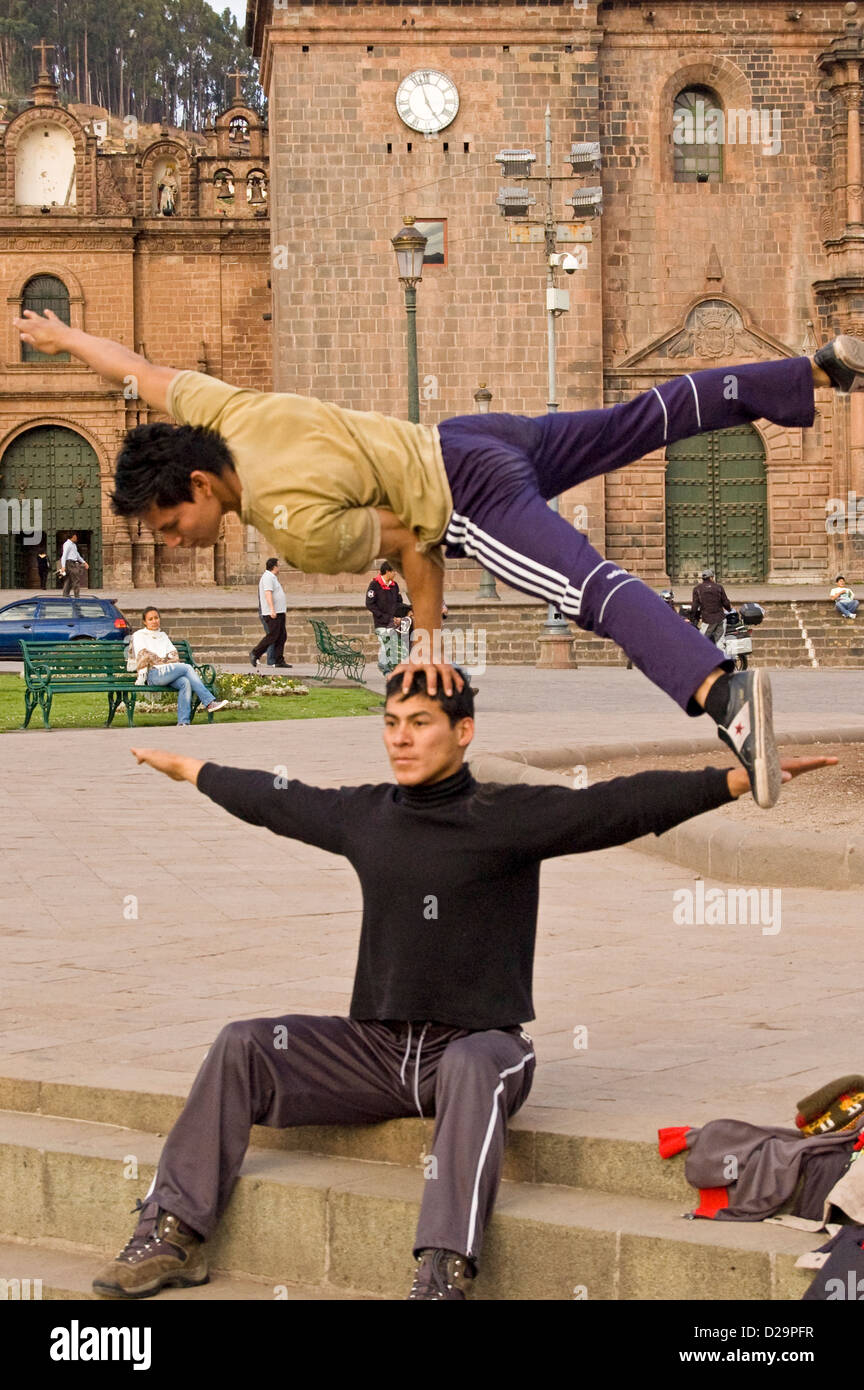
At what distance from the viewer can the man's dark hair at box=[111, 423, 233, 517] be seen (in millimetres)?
4691

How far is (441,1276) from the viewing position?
4.06 meters

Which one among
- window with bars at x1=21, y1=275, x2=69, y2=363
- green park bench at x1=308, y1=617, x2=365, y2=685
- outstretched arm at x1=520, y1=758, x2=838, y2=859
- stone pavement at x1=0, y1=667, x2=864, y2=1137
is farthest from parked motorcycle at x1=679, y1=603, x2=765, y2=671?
window with bars at x1=21, y1=275, x2=69, y2=363

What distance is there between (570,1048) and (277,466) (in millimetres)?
2057

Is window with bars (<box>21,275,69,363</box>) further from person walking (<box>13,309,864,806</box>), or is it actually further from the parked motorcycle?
person walking (<box>13,309,864,806</box>)

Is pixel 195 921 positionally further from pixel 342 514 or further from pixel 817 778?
pixel 817 778

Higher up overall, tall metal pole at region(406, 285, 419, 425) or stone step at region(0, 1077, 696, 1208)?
tall metal pole at region(406, 285, 419, 425)

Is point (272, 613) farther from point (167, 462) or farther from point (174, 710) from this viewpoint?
point (167, 462)

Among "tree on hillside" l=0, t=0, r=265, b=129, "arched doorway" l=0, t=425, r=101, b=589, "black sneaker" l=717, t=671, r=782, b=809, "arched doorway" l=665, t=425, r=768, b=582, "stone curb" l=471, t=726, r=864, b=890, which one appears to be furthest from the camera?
"tree on hillside" l=0, t=0, r=265, b=129

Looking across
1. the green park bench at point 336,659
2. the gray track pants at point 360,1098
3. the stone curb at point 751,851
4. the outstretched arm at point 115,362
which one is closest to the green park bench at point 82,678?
the green park bench at point 336,659

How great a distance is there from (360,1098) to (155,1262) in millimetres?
657

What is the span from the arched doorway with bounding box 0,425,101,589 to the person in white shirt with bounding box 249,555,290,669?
20.8 metres

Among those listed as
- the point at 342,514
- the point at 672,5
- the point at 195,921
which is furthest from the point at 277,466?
the point at 672,5

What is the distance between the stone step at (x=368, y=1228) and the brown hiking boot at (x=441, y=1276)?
234mm

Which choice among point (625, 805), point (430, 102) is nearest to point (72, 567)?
point (430, 102)
